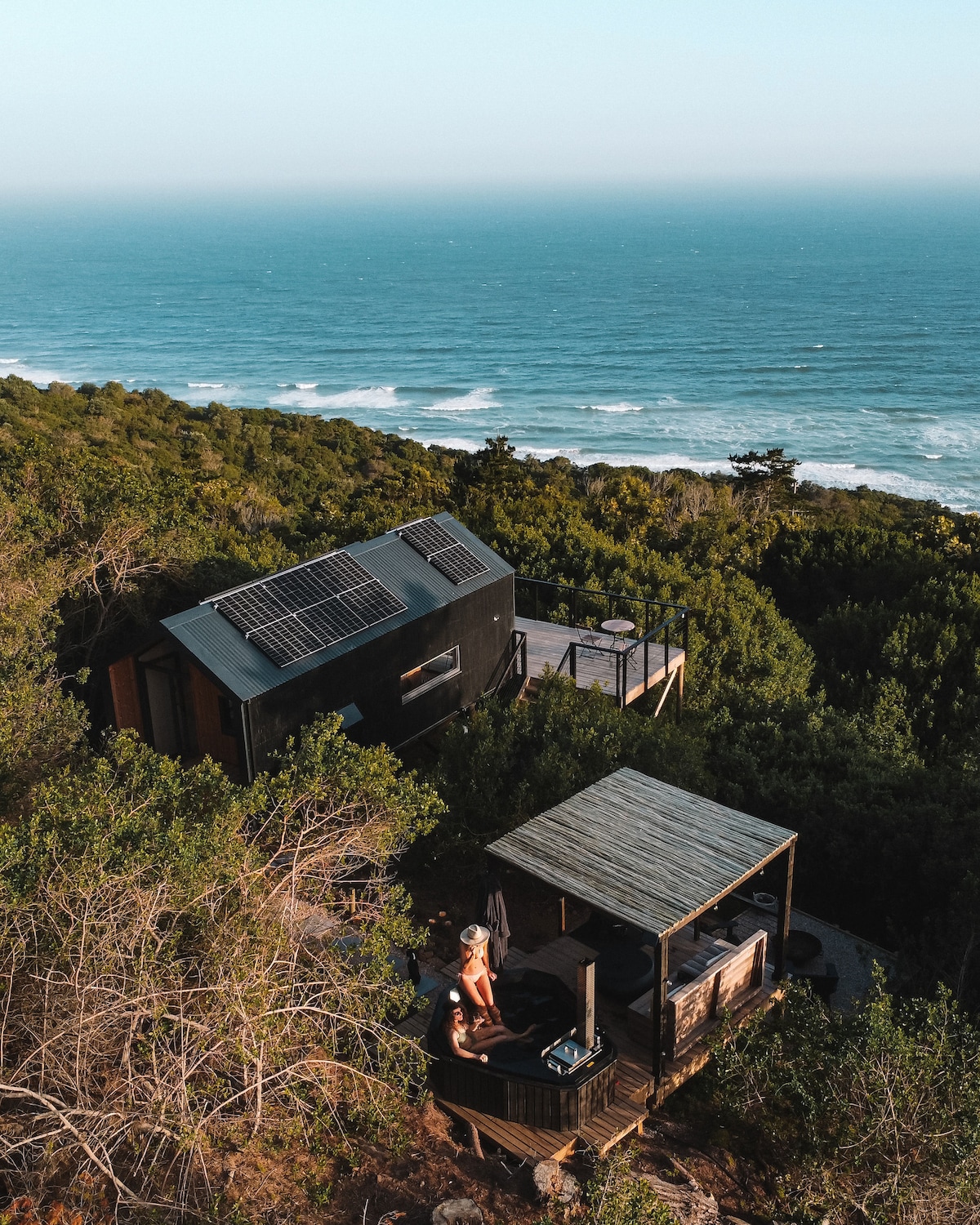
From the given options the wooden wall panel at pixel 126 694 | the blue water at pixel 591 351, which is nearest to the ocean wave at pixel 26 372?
the blue water at pixel 591 351

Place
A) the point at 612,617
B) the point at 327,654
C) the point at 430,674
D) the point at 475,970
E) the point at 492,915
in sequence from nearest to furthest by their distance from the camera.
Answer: the point at 475,970, the point at 492,915, the point at 327,654, the point at 430,674, the point at 612,617

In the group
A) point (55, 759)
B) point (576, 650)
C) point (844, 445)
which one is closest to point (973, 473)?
point (844, 445)

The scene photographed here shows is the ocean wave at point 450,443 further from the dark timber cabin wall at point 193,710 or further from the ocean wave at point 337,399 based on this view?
the dark timber cabin wall at point 193,710

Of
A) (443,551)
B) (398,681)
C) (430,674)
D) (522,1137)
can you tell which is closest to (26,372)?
(443,551)

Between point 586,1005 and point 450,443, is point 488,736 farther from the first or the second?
point 450,443

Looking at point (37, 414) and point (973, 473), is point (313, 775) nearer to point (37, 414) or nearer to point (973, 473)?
point (37, 414)
